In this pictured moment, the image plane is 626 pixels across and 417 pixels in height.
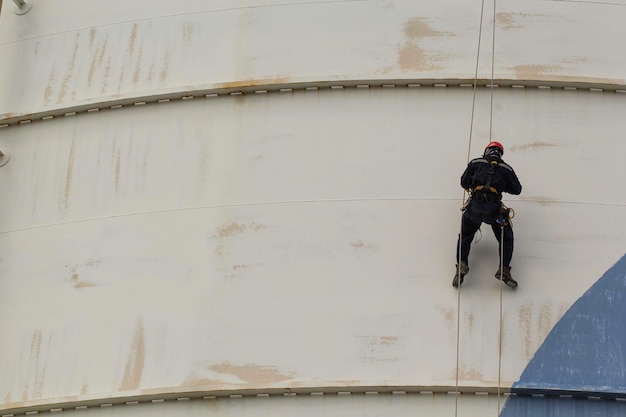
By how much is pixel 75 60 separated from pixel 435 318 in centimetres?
452

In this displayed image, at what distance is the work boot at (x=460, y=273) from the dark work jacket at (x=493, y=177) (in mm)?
651

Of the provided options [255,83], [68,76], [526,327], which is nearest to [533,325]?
[526,327]

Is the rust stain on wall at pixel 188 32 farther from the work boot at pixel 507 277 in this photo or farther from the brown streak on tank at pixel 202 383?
the work boot at pixel 507 277

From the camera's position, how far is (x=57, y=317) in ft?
45.3

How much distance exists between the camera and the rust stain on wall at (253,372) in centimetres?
1296

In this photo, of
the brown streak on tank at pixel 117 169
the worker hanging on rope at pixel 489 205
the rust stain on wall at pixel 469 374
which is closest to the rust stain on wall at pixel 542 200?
the worker hanging on rope at pixel 489 205

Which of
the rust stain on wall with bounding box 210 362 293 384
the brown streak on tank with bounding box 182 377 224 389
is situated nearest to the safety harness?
the rust stain on wall with bounding box 210 362 293 384

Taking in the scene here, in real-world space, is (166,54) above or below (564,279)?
above

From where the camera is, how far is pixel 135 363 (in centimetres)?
1334

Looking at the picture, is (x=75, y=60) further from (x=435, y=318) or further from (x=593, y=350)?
(x=593, y=350)

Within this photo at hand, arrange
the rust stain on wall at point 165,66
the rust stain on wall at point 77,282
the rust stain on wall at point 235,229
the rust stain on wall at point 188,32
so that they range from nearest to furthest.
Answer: the rust stain on wall at point 235,229
the rust stain on wall at point 77,282
the rust stain on wall at point 165,66
the rust stain on wall at point 188,32

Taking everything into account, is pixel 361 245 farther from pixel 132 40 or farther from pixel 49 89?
pixel 49 89

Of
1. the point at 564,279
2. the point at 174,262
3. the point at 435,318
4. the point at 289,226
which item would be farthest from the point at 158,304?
the point at 564,279

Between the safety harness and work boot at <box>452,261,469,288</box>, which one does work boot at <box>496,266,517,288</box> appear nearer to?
work boot at <box>452,261,469,288</box>
